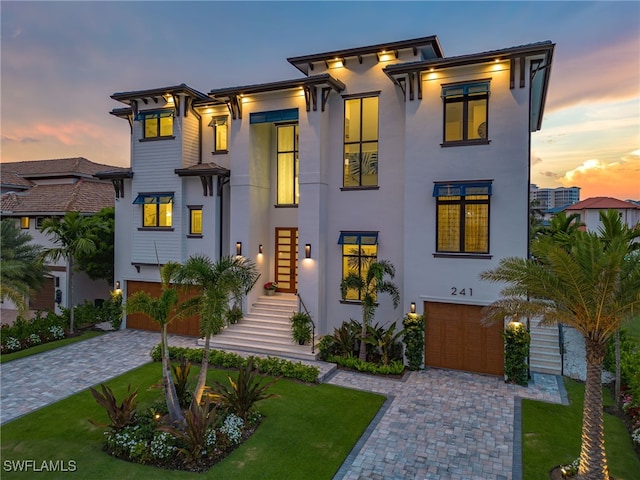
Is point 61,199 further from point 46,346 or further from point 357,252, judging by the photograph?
point 357,252

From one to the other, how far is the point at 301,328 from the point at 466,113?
32.3ft

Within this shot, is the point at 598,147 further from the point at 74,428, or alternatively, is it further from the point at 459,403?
the point at 74,428

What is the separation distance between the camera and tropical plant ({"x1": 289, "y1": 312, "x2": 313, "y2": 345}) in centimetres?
1502

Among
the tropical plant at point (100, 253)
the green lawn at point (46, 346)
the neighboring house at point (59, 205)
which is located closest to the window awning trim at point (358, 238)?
the tropical plant at point (100, 253)

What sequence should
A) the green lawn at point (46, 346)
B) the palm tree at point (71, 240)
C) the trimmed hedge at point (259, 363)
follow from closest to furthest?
the trimmed hedge at point (259, 363) → the green lawn at point (46, 346) → the palm tree at point (71, 240)

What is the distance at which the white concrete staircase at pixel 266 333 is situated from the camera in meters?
14.9

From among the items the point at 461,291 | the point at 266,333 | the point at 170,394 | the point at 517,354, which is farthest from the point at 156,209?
the point at 517,354

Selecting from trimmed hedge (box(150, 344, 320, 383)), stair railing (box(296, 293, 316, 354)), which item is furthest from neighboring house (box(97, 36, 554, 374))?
trimmed hedge (box(150, 344, 320, 383))

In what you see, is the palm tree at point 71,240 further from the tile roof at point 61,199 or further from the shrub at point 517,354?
the shrub at point 517,354

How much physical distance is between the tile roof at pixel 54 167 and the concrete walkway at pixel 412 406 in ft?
48.7

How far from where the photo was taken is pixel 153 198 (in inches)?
725

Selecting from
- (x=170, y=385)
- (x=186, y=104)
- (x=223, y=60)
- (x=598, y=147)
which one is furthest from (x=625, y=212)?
(x=170, y=385)

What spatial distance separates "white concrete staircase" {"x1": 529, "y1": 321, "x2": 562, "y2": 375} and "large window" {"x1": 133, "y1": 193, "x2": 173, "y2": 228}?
1599 cm

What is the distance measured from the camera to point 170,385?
8.88m
